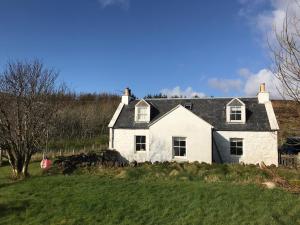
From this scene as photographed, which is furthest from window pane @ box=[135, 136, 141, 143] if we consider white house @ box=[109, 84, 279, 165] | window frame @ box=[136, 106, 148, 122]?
window frame @ box=[136, 106, 148, 122]

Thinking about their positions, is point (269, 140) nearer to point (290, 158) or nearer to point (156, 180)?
point (290, 158)

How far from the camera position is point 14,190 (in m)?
15.0

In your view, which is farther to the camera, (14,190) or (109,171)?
(109,171)

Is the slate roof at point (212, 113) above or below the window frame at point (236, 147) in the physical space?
above

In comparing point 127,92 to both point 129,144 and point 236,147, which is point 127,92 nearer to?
point 129,144

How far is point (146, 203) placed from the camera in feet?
39.5

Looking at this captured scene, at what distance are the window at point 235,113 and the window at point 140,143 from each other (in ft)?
27.7

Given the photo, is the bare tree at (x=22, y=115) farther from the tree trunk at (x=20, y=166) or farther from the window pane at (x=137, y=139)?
the window pane at (x=137, y=139)

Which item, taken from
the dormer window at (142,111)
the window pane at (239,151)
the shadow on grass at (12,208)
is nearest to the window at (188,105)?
the dormer window at (142,111)

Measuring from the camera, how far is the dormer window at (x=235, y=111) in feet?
82.8

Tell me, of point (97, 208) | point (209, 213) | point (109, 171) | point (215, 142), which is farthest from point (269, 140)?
point (97, 208)

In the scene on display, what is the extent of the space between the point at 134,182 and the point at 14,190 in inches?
249

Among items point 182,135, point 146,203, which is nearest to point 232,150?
point 182,135

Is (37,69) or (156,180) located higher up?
(37,69)
